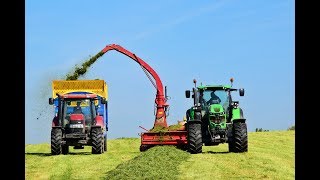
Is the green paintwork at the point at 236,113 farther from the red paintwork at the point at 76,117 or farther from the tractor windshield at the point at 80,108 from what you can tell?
the red paintwork at the point at 76,117

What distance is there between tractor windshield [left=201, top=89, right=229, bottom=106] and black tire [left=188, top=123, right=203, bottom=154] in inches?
57.5

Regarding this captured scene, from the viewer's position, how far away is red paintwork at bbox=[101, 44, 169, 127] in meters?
30.3

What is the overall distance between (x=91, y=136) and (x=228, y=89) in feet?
17.8

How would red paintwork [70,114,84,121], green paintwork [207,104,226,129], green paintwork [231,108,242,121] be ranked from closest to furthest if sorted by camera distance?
1. green paintwork [207,104,226,129]
2. green paintwork [231,108,242,121]
3. red paintwork [70,114,84,121]

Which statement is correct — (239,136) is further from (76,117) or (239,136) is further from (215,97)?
(76,117)

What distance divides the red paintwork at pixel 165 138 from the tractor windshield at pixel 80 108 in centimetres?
217

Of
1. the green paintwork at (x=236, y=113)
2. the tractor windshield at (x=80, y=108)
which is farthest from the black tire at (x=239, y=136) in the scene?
the tractor windshield at (x=80, y=108)

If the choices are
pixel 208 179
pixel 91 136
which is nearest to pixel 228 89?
pixel 91 136

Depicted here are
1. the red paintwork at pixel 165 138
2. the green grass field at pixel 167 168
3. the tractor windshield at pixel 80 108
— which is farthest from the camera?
the tractor windshield at pixel 80 108

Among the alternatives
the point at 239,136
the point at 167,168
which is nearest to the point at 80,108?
the point at 239,136

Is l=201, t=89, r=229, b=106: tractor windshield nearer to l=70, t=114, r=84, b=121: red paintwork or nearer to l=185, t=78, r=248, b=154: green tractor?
l=185, t=78, r=248, b=154: green tractor

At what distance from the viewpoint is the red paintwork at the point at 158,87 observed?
1192 inches

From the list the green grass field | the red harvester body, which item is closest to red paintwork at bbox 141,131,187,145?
the red harvester body
